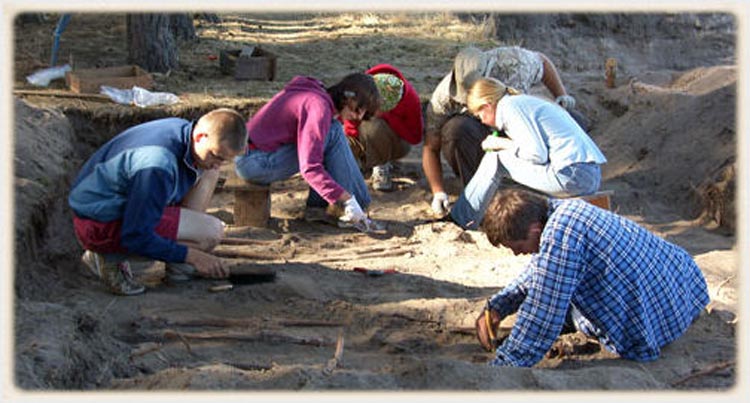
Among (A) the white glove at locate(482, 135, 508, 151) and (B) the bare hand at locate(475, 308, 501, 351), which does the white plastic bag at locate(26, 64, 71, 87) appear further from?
(B) the bare hand at locate(475, 308, 501, 351)

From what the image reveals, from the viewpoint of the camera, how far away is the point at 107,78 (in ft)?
26.8

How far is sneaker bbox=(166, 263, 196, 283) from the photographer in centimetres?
521

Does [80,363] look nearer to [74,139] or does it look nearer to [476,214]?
[476,214]

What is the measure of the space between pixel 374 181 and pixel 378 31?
498cm

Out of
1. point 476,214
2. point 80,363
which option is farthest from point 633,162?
point 80,363

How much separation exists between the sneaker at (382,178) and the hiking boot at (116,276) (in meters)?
2.76

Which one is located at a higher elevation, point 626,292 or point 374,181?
point 626,292

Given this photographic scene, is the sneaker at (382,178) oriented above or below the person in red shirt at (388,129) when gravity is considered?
below

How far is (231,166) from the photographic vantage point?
7.76 meters

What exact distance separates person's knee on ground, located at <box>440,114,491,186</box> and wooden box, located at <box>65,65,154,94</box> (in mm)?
2959

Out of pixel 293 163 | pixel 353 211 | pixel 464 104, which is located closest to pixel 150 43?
pixel 293 163

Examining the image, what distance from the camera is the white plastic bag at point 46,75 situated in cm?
827

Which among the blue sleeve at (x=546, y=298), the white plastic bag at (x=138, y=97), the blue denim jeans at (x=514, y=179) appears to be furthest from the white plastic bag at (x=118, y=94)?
the blue sleeve at (x=546, y=298)

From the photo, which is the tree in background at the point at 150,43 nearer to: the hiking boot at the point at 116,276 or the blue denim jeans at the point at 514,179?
the blue denim jeans at the point at 514,179
